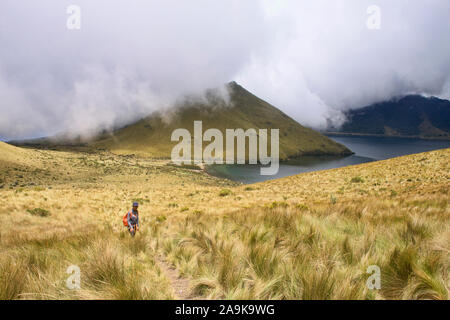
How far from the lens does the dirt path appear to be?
7.39ft

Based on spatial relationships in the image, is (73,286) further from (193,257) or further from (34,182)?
(34,182)

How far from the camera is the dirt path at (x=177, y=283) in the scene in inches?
88.7

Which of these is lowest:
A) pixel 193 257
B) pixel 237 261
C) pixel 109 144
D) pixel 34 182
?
pixel 34 182

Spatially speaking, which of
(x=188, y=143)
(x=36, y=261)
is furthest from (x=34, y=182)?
(x=188, y=143)

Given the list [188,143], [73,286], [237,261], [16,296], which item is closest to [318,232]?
[237,261]

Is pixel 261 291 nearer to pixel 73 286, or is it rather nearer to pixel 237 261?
pixel 237 261

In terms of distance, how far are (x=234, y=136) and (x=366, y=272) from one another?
186815 millimetres

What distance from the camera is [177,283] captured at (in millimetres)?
2586

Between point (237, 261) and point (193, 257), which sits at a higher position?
point (237, 261)

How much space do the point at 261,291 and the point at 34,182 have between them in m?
44.4

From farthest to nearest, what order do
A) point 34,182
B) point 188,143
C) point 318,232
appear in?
point 188,143 < point 34,182 < point 318,232

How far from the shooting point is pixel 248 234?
3600 mm
